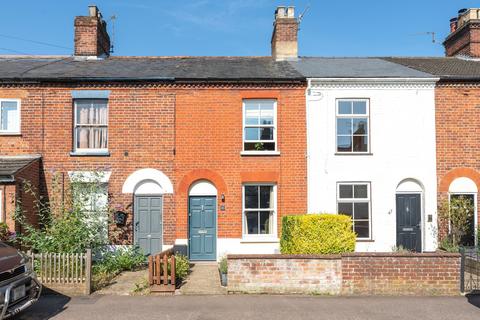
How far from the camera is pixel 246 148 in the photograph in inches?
582

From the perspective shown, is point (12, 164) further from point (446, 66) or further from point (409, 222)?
point (446, 66)

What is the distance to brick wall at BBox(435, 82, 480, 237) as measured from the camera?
14570mm

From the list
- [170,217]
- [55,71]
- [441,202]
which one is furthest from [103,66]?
[441,202]

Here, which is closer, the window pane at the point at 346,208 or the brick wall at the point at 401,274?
the brick wall at the point at 401,274

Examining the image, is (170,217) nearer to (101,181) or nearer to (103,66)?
(101,181)

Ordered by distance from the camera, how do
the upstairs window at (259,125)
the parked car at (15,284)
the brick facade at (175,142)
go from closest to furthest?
the parked car at (15,284) < the brick facade at (175,142) < the upstairs window at (259,125)

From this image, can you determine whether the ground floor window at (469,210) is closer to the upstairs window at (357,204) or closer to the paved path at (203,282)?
the upstairs window at (357,204)

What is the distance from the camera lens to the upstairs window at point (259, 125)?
1477cm

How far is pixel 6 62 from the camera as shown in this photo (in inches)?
672

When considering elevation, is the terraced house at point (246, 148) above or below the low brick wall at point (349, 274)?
above

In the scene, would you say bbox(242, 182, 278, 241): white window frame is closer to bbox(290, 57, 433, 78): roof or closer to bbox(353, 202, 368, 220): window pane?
bbox(353, 202, 368, 220): window pane

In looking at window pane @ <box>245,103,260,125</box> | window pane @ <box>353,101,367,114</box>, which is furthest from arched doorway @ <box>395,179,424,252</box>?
window pane @ <box>245,103,260,125</box>

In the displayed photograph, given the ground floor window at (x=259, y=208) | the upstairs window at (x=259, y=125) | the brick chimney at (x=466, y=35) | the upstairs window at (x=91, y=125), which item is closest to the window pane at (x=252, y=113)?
the upstairs window at (x=259, y=125)

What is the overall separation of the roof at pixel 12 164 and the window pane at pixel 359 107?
10989 mm
